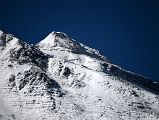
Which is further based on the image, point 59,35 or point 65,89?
point 59,35

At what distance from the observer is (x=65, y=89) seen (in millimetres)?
122938

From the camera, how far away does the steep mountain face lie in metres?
109

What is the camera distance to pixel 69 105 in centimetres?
11162

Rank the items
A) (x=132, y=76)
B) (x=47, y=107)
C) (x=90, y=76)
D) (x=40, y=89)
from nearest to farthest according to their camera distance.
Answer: (x=47, y=107) < (x=40, y=89) < (x=90, y=76) < (x=132, y=76)

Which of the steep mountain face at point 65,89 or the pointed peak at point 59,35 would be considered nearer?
the steep mountain face at point 65,89

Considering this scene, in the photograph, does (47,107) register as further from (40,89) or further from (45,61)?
(45,61)

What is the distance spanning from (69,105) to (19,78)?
20.1 m

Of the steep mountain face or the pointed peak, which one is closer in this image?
the steep mountain face

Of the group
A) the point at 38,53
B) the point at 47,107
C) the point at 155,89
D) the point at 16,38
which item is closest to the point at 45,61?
the point at 38,53

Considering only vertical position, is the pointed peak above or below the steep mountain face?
above

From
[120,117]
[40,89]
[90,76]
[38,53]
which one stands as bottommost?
[120,117]

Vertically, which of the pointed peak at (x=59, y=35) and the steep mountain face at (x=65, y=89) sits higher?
the pointed peak at (x=59, y=35)

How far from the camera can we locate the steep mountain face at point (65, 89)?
109 meters

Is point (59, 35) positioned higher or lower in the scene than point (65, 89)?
higher
